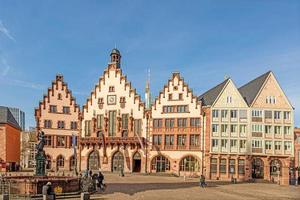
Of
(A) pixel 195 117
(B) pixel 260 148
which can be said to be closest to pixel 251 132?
(B) pixel 260 148

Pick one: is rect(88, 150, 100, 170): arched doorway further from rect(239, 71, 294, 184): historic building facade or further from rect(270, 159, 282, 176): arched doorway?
rect(270, 159, 282, 176): arched doorway

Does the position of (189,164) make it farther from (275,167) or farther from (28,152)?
(28,152)

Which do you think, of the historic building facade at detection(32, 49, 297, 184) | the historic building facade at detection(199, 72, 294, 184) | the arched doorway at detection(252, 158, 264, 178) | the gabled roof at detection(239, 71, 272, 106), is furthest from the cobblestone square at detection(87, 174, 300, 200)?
the gabled roof at detection(239, 71, 272, 106)

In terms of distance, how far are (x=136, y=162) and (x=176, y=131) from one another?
10571 mm

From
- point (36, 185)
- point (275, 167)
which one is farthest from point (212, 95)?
point (36, 185)

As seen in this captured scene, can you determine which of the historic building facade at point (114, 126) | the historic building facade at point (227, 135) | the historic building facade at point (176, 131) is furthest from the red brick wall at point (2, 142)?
the historic building facade at point (227, 135)

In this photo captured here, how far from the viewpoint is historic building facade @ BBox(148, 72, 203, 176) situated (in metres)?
63.7

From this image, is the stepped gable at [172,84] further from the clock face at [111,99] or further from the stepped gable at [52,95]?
the stepped gable at [52,95]

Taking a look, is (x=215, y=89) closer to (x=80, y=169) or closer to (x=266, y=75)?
(x=266, y=75)

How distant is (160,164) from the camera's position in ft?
217

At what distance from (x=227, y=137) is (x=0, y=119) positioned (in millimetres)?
43942

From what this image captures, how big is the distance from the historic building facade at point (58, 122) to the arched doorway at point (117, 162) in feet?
32.6

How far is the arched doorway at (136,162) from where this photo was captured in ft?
224

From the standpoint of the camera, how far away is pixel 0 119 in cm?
7150
